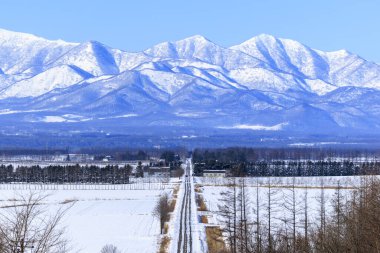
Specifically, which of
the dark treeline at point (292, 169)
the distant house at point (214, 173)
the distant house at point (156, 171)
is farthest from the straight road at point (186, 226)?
the distant house at point (156, 171)

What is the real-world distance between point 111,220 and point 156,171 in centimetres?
4997

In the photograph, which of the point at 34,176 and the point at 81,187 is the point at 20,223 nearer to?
the point at 81,187

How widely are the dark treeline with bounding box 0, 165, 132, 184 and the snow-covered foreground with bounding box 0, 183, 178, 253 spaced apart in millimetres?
11881

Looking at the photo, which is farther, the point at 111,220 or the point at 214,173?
the point at 214,173

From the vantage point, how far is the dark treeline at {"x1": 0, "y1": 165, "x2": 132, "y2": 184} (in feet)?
244

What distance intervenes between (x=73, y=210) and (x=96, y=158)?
3008 inches

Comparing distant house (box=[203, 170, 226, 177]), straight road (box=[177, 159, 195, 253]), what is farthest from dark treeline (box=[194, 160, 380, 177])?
straight road (box=[177, 159, 195, 253])

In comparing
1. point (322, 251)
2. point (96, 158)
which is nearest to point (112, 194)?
point (322, 251)

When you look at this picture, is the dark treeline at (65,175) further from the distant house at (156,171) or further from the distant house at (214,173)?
the distant house at (214,173)

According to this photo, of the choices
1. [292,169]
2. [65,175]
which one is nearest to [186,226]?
[65,175]

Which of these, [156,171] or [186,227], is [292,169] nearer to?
[156,171]

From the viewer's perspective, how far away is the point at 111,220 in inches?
1547

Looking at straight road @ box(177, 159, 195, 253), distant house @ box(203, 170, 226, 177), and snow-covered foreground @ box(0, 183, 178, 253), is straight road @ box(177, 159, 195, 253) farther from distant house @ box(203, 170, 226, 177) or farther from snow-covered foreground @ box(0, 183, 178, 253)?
distant house @ box(203, 170, 226, 177)

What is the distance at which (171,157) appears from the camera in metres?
107
